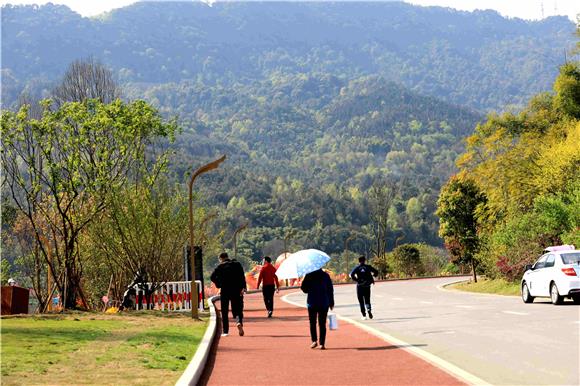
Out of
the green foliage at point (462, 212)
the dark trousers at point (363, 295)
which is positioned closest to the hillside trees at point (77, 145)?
the dark trousers at point (363, 295)

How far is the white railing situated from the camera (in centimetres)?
3291

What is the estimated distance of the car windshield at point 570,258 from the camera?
27.6m

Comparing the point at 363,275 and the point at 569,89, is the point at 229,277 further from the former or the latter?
the point at 569,89

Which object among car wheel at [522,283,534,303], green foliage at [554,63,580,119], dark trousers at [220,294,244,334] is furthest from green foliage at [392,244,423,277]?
dark trousers at [220,294,244,334]

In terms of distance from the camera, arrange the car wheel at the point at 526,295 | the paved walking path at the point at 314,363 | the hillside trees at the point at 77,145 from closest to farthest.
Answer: the paved walking path at the point at 314,363, the car wheel at the point at 526,295, the hillside trees at the point at 77,145

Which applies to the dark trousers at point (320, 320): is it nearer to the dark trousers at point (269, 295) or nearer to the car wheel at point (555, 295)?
the dark trousers at point (269, 295)

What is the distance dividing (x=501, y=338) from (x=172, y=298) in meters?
17.6

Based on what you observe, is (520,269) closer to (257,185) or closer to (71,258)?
(71,258)

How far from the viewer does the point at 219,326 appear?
79.6ft

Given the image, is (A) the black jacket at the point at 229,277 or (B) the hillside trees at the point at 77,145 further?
(B) the hillside trees at the point at 77,145

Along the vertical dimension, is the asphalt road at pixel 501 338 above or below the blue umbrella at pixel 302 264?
below

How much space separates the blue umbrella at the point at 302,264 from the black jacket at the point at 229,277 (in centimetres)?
326

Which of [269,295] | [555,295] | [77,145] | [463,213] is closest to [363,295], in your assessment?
[269,295]

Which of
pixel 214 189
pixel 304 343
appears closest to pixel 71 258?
pixel 304 343
